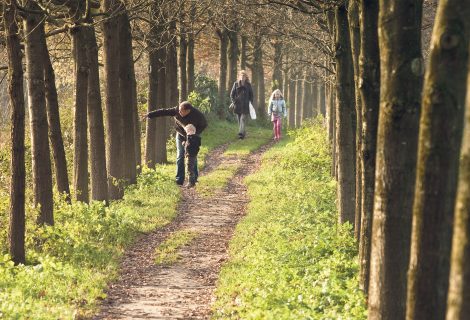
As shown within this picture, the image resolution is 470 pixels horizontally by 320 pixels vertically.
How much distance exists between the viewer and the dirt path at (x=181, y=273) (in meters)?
9.28

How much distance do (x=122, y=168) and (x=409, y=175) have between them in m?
11.9

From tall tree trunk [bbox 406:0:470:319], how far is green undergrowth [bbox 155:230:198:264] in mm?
6802

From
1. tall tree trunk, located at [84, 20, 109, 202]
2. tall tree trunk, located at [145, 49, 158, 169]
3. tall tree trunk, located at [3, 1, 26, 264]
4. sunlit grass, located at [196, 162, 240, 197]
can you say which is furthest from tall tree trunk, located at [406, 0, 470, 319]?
tall tree trunk, located at [145, 49, 158, 169]

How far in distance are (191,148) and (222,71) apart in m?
17.3

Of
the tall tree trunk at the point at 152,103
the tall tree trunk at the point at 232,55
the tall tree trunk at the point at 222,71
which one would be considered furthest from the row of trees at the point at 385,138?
the tall tree trunk at the point at 232,55

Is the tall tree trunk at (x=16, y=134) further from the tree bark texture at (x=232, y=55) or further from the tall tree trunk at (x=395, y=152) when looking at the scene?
the tree bark texture at (x=232, y=55)

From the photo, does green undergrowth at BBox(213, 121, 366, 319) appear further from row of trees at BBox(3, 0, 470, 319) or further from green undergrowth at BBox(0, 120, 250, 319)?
green undergrowth at BBox(0, 120, 250, 319)

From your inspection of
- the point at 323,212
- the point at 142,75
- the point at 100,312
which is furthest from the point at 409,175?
the point at 142,75

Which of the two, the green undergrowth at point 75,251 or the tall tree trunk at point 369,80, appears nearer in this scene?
the tall tree trunk at point 369,80

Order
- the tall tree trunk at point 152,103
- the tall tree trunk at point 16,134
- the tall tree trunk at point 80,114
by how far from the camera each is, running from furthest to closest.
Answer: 1. the tall tree trunk at point 152,103
2. the tall tree trunk at point 80,114
3. the tall tree trunk at point 16,134

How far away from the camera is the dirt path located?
9281mm

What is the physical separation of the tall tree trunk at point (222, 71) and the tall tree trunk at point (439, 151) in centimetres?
2915

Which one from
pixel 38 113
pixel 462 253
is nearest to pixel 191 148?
pixel 38 113

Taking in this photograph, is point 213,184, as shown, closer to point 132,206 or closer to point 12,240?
point 132,206
